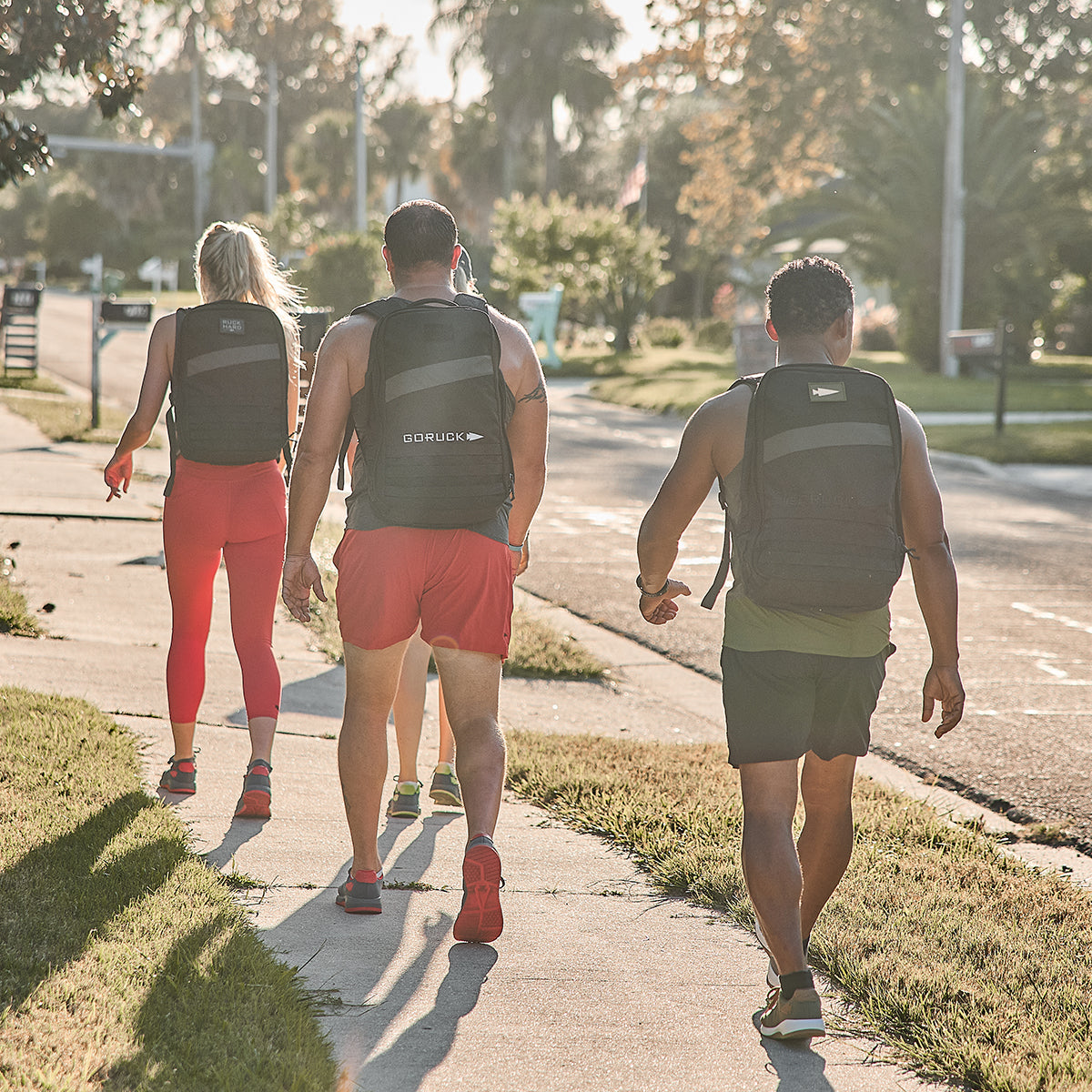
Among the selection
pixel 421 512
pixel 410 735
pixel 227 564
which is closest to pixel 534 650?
pixel 410 735

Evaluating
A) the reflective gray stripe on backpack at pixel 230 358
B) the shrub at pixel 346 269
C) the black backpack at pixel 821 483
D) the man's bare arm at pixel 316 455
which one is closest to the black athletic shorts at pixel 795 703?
the black backpack at pixel 821 483

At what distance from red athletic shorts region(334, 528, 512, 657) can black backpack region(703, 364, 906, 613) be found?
83 cm

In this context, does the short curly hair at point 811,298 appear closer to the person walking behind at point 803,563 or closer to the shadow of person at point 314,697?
the person walking behind at point 803,563

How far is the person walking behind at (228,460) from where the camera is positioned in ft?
15.6

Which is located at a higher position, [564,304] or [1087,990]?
[564,304]

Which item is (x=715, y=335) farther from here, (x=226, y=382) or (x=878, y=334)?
(x=226, y=382)

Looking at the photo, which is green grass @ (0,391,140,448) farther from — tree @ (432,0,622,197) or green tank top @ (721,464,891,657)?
tree @ (432,0,622,197)

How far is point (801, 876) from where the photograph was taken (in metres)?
3.34

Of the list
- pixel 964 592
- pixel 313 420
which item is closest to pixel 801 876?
pixel 313 420

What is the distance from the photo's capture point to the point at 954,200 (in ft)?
96.6

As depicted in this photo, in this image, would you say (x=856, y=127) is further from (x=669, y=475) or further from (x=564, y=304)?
(x=669, y=475)

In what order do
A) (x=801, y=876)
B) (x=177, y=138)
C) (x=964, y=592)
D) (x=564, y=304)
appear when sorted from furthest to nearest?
1. (x=177, y=138)
2. (x=564, y=304)
3. (x=964, y=592)
4. (x=801, y=876)

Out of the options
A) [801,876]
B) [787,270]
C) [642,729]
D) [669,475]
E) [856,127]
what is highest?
[856,127]

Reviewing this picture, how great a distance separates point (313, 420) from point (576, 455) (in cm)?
1377
